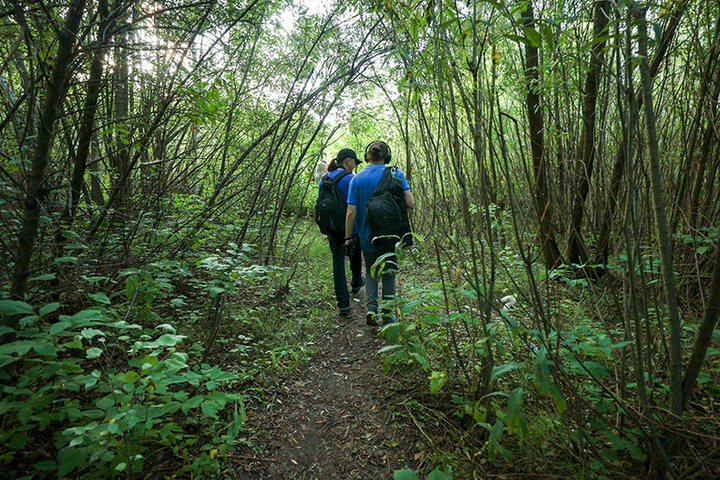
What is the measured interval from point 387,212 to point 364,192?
42 centimetres

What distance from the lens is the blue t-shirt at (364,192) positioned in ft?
9.71

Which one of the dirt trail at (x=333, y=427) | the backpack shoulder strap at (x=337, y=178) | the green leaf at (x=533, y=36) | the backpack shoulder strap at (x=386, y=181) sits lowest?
the dirt trail at (x=333, y=427)

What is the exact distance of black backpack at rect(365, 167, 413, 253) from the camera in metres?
2.72

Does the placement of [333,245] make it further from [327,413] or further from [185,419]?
[185,419]

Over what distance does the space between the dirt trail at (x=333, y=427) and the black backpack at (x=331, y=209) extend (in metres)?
1.31

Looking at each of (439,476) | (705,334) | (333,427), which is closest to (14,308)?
(333,427)

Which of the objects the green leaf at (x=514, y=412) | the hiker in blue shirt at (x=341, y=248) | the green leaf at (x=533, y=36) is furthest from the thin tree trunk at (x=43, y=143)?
the green leaf at (x=514, y=412)

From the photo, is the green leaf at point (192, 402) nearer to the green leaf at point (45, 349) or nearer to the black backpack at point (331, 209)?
the green leaf at point (45, 349)

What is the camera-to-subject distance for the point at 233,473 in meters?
1.65

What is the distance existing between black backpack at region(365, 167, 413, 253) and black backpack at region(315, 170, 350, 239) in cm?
65

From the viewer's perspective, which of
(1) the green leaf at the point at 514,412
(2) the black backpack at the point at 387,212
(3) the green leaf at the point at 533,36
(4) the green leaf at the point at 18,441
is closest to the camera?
(3) the green leaf at the point at 533,36

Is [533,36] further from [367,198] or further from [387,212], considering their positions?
[367,198]

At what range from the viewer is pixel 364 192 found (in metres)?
3.01

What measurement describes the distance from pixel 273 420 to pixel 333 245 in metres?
1.83
